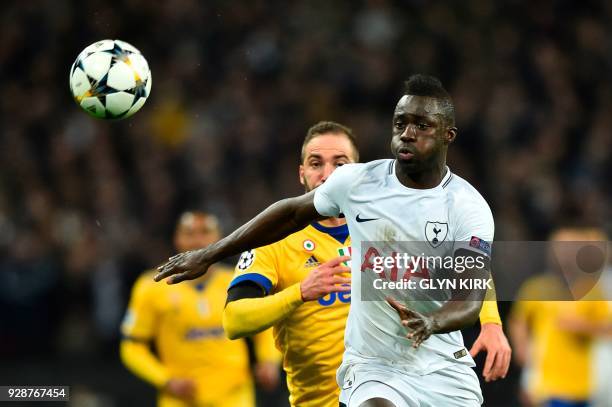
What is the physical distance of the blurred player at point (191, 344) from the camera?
8562mm

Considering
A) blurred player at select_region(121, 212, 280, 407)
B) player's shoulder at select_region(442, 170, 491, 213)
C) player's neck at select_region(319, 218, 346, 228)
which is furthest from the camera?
blurred player at select_region(121, 212, 280, 407)

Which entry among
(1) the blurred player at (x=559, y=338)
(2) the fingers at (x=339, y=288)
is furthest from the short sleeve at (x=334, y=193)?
(1) the blurred player at (x=559, y=338)

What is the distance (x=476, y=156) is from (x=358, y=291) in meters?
8.53

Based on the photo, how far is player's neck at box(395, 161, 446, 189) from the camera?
478 centimetres

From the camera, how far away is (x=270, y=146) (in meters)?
13.3

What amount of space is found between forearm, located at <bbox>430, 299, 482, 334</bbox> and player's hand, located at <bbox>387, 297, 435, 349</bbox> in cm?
4

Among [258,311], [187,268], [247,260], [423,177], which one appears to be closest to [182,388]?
[247,260]

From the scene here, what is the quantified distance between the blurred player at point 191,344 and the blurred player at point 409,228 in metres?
3.71

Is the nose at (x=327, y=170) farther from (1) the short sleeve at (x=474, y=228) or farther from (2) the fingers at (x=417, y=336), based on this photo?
(2) the fingers at (x=417, y=336)

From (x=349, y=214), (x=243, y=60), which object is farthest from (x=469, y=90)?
(x=349, y=214)

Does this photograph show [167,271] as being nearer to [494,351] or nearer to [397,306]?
[397,306]

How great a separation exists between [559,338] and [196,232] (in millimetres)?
3436

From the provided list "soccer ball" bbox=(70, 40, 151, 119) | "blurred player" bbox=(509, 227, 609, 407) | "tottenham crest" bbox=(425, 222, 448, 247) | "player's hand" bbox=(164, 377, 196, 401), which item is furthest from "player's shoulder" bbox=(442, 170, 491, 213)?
"blurred player" bbox=(509, 227, 609, 407)

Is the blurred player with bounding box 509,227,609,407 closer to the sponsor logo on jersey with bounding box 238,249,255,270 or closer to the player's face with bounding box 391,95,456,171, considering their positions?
the sponsor logo on jersey with bounding box 238,249,255,270
